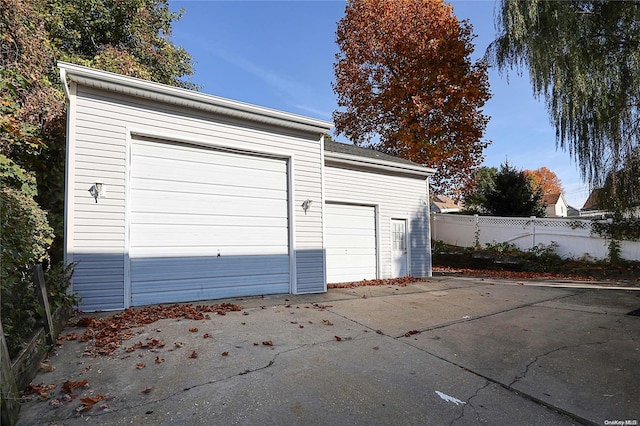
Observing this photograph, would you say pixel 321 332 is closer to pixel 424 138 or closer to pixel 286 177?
pixel 286 177

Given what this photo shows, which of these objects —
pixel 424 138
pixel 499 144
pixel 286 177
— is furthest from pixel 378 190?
pixel 499 144

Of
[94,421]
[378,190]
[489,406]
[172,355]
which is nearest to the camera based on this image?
[94,421]

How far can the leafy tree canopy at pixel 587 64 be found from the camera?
6.63 m

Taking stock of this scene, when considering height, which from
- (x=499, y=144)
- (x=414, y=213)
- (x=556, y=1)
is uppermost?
(x=556, y=1)

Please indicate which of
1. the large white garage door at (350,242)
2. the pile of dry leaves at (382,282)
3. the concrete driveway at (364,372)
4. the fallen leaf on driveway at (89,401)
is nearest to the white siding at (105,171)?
the concrete driveway at (364,372)

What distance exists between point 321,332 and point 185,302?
8.74ft

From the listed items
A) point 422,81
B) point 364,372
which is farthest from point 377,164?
point 422,81

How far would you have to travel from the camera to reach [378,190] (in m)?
8.87

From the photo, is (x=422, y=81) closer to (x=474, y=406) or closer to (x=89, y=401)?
(x=474, y=406)

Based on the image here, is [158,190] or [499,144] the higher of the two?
[499,144]

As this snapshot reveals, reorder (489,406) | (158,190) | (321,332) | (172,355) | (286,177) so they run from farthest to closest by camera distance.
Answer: (286,177) → (158,190) → (321,332) → (172,355) → (489,406)

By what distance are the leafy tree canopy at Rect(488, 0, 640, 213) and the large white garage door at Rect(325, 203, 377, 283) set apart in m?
5.04

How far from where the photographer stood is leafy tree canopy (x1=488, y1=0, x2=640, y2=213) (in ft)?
21.8

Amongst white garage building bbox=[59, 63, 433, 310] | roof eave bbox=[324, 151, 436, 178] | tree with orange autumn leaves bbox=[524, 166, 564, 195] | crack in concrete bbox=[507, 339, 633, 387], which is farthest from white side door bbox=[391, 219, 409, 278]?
tree with orange autumn leaves bbox=[524, 166, 564, 195]
